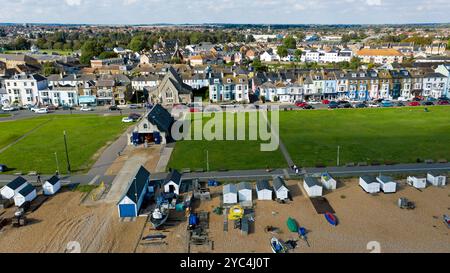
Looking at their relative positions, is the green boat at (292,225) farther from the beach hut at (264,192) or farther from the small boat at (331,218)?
the beach hut at (264,192)

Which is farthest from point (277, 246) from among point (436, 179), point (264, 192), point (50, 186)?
point (50, 186)

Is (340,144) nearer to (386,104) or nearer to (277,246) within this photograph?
(277,246)

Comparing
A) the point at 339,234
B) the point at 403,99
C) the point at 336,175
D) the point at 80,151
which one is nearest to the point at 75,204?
the point at 80,151

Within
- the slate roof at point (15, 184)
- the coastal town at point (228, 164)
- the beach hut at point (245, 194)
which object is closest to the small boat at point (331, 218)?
the coastal town at point (228, 164)

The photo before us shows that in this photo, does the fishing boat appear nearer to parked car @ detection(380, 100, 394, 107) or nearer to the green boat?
the green boat

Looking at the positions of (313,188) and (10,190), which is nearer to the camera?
(313,188)
